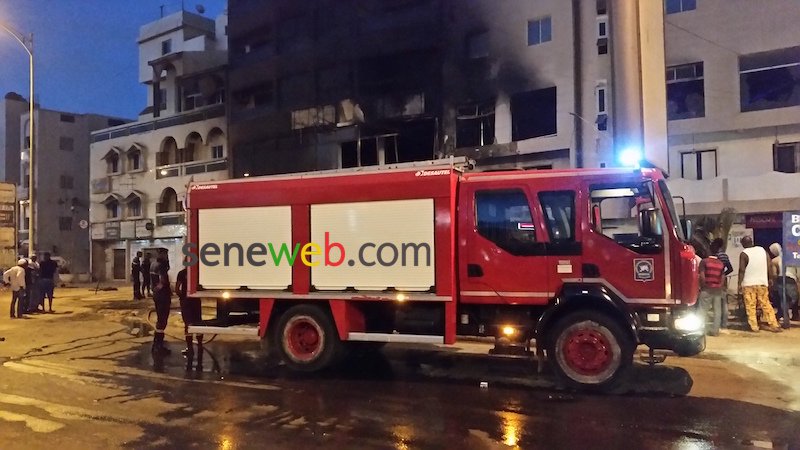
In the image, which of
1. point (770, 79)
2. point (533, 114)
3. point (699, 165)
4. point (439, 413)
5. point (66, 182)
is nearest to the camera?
point (439, 413)

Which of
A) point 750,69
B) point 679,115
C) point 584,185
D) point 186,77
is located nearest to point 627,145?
point 679,115

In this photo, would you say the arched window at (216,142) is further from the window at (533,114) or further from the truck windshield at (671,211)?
the truck windshield at (671,211)

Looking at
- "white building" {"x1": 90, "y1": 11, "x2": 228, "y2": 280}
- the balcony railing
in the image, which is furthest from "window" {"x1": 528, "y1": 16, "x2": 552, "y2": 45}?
the balcony railing

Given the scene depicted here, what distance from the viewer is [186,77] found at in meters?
34.4

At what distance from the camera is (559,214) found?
7.81 metres

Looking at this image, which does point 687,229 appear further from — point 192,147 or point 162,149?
point 162,149

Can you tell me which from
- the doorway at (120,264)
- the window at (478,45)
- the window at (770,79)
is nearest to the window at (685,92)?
the window at (770,79)

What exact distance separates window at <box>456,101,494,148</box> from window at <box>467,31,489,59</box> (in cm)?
172

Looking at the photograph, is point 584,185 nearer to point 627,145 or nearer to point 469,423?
point 469,423

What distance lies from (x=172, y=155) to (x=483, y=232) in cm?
3004

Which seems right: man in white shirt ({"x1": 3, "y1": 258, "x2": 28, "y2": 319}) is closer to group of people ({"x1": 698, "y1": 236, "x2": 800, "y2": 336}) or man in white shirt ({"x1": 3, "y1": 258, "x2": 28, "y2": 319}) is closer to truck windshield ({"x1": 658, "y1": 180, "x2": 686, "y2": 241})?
truck windshield ({"x1": 658, "y1": 180, "x2": 686, "y2": 241})

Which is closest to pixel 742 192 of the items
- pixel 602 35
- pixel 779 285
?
pixel 779 285

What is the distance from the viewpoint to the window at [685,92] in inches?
706

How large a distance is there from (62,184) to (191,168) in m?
14.5
